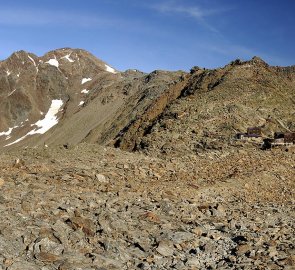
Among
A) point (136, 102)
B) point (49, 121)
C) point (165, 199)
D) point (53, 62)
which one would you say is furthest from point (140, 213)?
point (53, 62)

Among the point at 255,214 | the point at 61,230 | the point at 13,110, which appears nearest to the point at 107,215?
the point at 61,230

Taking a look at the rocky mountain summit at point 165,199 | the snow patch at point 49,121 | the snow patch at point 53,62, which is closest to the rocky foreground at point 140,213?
the rocky mountain summit at point 165,199

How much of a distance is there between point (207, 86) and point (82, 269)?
40.8 m

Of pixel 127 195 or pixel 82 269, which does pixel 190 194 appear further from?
pixel 82 269

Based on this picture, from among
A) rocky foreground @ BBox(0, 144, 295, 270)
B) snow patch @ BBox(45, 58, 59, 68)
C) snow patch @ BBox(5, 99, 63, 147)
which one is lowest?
rocky foreground @ BBox(0, 144, 295, 270)

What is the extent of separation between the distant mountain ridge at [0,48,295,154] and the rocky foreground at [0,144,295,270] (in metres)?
8.92

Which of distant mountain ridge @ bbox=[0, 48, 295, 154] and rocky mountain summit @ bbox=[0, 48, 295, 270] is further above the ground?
distant mountain ridge @ bbox=[0, 48, 295, 154]

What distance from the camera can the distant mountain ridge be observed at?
35.6 metres

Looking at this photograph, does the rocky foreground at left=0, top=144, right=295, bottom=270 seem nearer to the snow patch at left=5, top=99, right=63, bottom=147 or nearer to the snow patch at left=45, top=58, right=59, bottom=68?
the snow patch at left=5, top=99, right=63, bottom=147

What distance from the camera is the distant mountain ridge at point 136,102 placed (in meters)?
35.6

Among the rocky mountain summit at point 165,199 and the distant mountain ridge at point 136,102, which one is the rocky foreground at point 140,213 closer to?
the rocky mountain summit at point 165,199

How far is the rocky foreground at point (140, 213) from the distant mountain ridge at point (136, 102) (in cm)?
892

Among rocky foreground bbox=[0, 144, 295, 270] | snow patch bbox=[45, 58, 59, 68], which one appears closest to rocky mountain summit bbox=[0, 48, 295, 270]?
rocky foreground bbox=[0, 144, 295, 270]

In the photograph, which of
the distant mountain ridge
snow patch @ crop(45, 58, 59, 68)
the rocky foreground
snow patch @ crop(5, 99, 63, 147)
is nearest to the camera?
the rocky foreground
